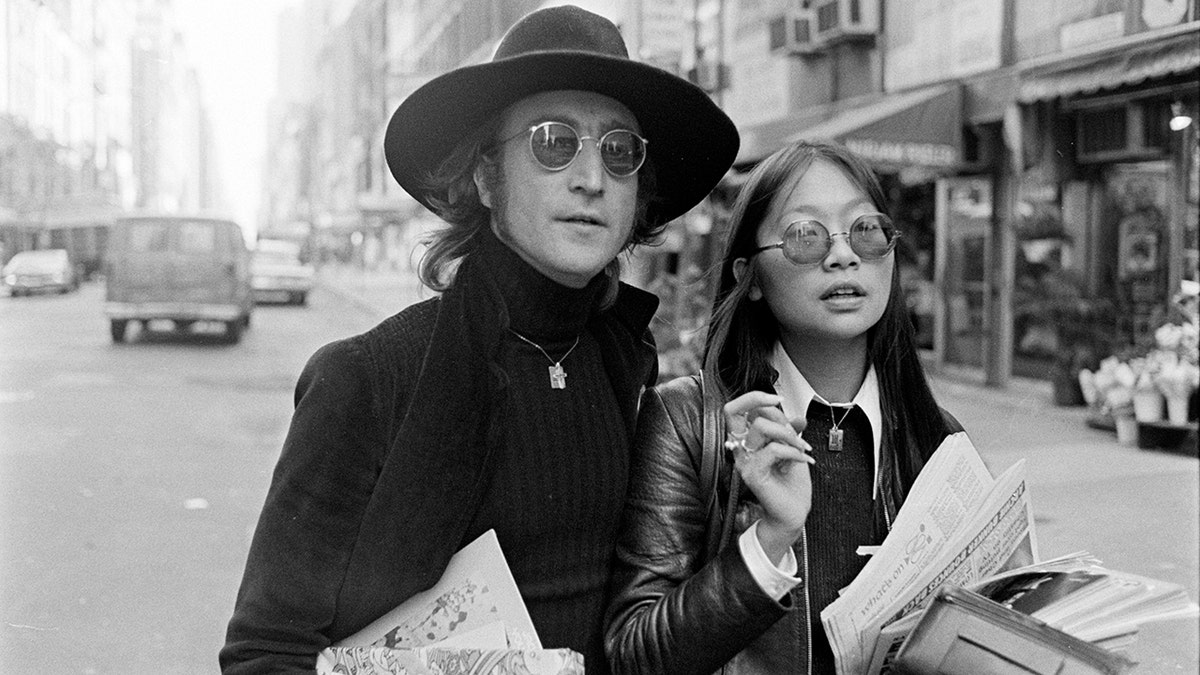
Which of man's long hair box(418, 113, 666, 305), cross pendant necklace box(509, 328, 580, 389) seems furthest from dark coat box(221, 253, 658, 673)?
man's long hair box(418, 113, 666, 305)

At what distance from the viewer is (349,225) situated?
252 ft

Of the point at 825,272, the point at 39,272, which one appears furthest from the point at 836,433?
the point at 39,272

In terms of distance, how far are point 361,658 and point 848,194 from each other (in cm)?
100

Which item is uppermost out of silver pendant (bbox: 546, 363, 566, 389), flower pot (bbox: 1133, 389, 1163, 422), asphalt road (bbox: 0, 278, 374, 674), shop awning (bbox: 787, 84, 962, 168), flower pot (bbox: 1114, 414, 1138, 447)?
shop awning (bbox: 787, 84, 962, 168)

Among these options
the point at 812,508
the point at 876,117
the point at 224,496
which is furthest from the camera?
the point at 876,117

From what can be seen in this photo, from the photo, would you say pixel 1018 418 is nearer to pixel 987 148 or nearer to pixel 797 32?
pixel 987 148

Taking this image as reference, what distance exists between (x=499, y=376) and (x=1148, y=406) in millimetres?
7889

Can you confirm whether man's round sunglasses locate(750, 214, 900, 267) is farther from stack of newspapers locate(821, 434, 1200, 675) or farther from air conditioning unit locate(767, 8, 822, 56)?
air conditioning unit locate(767, 8, 822, 56)

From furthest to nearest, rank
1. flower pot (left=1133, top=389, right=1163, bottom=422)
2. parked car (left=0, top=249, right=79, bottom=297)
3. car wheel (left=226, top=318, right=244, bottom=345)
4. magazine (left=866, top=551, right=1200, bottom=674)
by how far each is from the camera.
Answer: parked car (left=0, top=249, right=79, bottom=297), car wheel (left=226, top=318, right=244, bottom=345), flower pot (left=1133, top=389, right=1163, bottom=422), magazine (left=866, top=551, right=1200, bottom=674)

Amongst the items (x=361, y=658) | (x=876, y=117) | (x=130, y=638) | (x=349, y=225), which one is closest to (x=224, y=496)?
(x=130, y=638)

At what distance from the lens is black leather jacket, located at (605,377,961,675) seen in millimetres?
1530

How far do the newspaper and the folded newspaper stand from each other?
0.38 metres

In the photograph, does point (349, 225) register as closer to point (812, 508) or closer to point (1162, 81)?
point (1162, 81)

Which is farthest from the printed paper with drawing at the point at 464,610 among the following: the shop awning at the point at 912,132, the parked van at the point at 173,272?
the parked van at the point at 173,272
